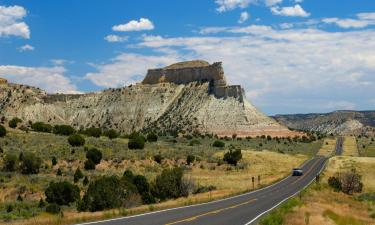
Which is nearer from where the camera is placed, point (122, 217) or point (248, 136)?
point (122, 217)

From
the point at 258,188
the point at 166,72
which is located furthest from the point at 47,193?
the point at 166,72

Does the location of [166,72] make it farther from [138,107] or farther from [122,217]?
[122,217]

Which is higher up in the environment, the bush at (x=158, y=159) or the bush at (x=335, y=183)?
the bush at (x=158, y=159)

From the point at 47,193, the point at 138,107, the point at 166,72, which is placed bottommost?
the point at 47,193

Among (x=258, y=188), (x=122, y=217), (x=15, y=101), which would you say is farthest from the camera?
(x=15, y=101)

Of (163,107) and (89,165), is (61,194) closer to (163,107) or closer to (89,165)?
(89,165)

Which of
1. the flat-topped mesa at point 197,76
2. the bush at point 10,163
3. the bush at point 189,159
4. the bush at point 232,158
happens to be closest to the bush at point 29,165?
the bush at point 10,163

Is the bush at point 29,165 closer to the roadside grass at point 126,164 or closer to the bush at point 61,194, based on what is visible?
the roadside grass at point 126,164

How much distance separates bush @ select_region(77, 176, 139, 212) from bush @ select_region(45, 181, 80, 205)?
28.7ft

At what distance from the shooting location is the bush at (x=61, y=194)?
1503 inches

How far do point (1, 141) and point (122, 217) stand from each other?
5184cm

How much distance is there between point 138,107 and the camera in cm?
15362

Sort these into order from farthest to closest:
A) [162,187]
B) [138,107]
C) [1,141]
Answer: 1. [138,107]
2. [1,141]
3. [162,187]

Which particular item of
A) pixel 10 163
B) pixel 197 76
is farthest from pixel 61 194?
pixel 197 76
